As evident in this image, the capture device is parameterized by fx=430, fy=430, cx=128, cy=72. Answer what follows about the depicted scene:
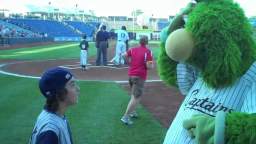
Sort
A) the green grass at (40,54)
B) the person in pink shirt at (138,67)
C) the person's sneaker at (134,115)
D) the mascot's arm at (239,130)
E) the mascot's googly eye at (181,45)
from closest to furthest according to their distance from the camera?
the mascot's arm at (239,130) < the mascot's googly eye at (181,45) < the person in pink shirt at (138,67) < the person's sneaker at (134,115) < the green grass at (40,54)

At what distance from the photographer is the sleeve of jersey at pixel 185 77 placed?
3188 millimetres

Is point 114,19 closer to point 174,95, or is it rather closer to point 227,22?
point 174,95

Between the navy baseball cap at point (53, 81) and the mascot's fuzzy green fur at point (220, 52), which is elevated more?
the mascot's fuzzy green fur at point (220, 52)

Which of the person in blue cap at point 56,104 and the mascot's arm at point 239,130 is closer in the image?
the mascot's arm at point 239,130

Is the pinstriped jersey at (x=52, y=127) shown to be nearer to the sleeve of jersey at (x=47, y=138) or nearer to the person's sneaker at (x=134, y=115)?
the sleeve of jersey at (x=47, y=138)

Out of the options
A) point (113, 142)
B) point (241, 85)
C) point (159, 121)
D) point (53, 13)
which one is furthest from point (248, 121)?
point (53, 13)

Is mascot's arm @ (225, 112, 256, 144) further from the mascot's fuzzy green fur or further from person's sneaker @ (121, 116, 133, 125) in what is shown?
person's sneaker @ (121, 116, 133, 125)

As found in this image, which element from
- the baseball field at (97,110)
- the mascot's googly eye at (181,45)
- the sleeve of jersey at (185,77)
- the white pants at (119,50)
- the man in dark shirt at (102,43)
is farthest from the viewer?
the white pants at (119,50)

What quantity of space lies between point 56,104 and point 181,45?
118 centimetres

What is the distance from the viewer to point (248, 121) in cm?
219

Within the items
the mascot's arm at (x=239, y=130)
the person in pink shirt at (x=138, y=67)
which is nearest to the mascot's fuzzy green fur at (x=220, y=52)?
the mascot's arm at (x=239, y=130)

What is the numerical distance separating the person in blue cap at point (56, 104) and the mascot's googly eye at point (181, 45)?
1.00 meters

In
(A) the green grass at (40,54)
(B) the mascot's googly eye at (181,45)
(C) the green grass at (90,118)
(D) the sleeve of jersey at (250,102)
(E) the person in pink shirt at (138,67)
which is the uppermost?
(B) the mascot's googly eye at (181,45)

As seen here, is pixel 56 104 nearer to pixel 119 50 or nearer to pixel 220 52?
pixel 220 52
